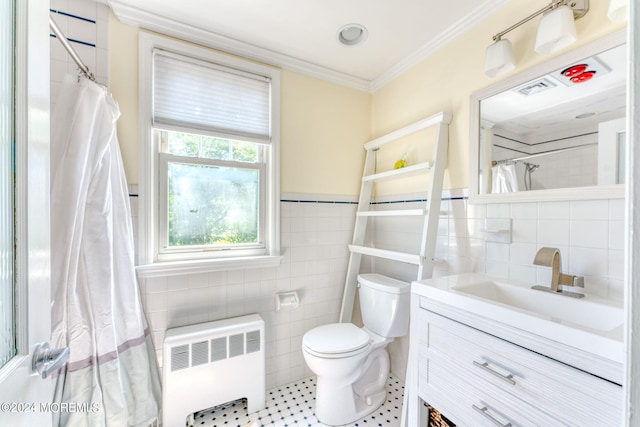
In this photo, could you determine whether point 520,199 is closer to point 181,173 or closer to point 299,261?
point 299,261

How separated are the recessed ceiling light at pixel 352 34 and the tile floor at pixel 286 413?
233cm

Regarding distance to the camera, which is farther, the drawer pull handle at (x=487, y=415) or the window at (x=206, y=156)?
the window at (x=206, y=156)

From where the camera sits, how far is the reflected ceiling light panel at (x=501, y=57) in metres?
1.23

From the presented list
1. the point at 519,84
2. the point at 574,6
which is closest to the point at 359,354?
the point at 519,84

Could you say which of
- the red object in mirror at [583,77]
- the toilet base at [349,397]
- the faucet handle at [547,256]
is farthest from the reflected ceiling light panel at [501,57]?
the toilet base at [349,397]

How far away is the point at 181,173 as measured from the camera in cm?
164

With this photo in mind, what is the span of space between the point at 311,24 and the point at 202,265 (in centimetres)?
156

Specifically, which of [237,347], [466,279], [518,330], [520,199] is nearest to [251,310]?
[237,347]

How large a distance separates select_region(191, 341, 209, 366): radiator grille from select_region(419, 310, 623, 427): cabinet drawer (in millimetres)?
1173

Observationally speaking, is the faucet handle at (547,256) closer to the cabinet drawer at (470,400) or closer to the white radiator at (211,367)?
the cabinet drawer at (470,400)

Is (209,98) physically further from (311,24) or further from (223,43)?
(311,24)

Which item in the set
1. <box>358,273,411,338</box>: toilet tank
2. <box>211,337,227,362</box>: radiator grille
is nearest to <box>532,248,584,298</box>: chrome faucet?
<box>358,273,411,338</box>: toilet tank

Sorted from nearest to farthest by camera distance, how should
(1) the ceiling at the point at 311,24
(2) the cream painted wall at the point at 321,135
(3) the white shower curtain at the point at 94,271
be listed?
1. (3) the white shower curtain at the point at 94,271
2. (1) the ceiling at the point at 311,24
3. (2) the cream painted wall at the point at 321,135

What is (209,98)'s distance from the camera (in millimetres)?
1671
